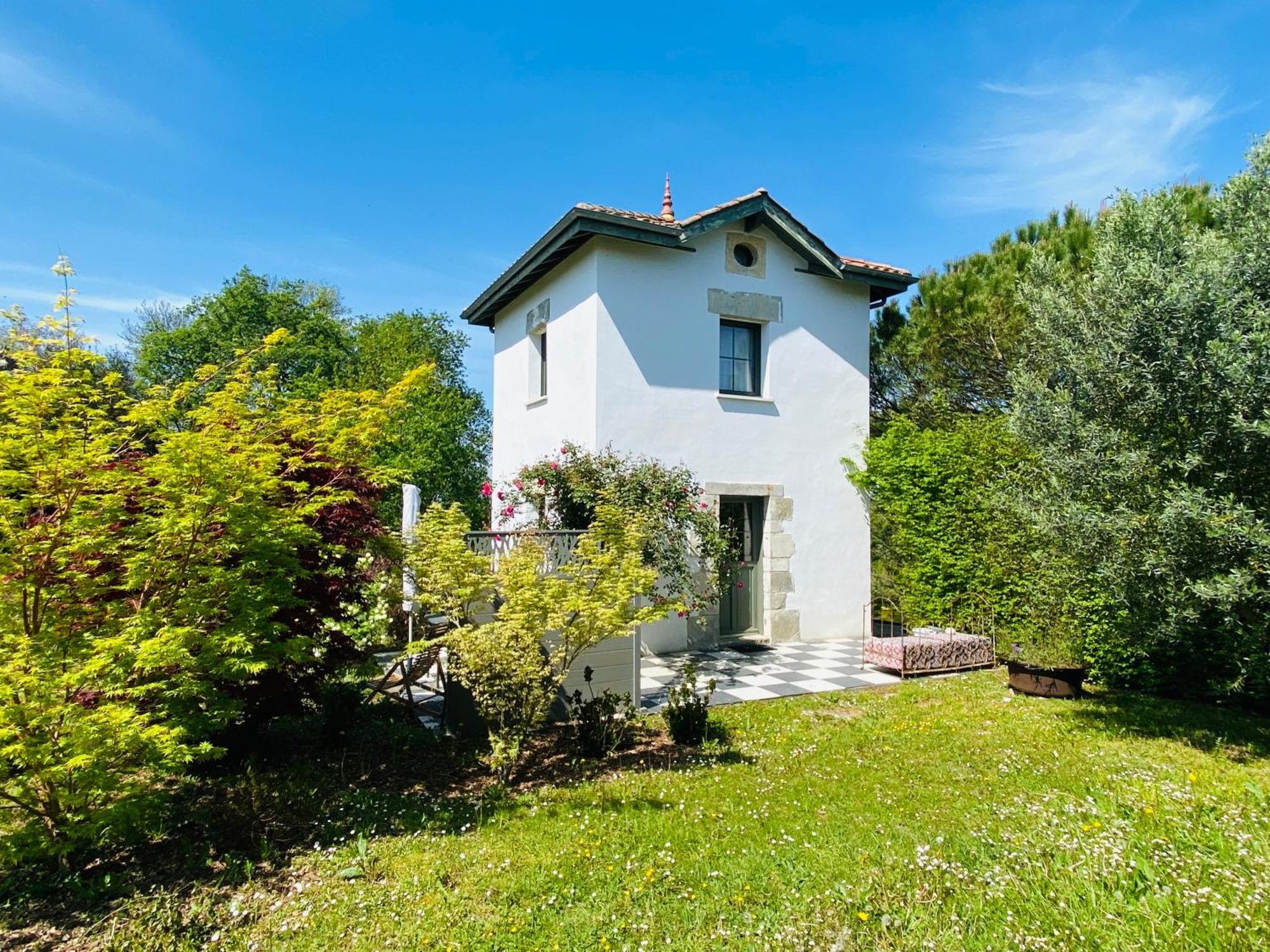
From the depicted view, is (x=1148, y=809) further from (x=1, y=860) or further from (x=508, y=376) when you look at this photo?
(x=508, y=376)

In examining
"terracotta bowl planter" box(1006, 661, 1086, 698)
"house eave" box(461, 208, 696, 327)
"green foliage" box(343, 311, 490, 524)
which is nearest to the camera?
"terracotta bowl planter" box(1006, 661, 1086, 698)

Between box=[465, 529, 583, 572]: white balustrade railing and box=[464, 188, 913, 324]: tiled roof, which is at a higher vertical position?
box=[464, 188, 913, 324]: tiled roof

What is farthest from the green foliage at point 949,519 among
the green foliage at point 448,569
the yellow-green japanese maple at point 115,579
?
the yellow-green japanese maple at point 115,579

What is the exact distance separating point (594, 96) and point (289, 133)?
16.1ft

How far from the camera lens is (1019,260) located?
12.7 meters

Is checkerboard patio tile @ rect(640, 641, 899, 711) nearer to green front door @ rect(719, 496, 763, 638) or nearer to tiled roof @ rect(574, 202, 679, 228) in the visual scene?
green front door @ rect(719, 496, 763, 638)

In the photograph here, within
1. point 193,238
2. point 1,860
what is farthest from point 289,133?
point 1,860

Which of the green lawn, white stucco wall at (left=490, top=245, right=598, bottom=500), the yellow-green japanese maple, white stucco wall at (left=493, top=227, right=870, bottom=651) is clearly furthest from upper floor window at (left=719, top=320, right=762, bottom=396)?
the yellow-green japanese maple

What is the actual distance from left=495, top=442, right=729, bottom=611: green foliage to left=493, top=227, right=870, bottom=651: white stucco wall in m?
0.57

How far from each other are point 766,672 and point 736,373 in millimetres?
4892

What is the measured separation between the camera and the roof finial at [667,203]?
34.7ft

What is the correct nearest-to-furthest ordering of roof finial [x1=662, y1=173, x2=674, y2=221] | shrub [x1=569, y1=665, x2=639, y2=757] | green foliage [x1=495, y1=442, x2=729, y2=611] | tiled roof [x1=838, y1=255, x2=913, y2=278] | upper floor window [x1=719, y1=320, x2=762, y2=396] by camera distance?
shrub [x1=569, y1=665, x2=639, y2=757] → green foliage [x1=495, y1=442, x2=729, y2=611] → roof finial [x1=662, y1=173, x2=674, y2=221] → upper floor window [x1=719, y1=320, x2=762, y2=396] → tiled roof [x1=838, y1=255, x2=913, y2=278]

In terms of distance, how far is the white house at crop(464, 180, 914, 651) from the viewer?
9.78m

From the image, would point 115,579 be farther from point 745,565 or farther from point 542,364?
point 542,364
